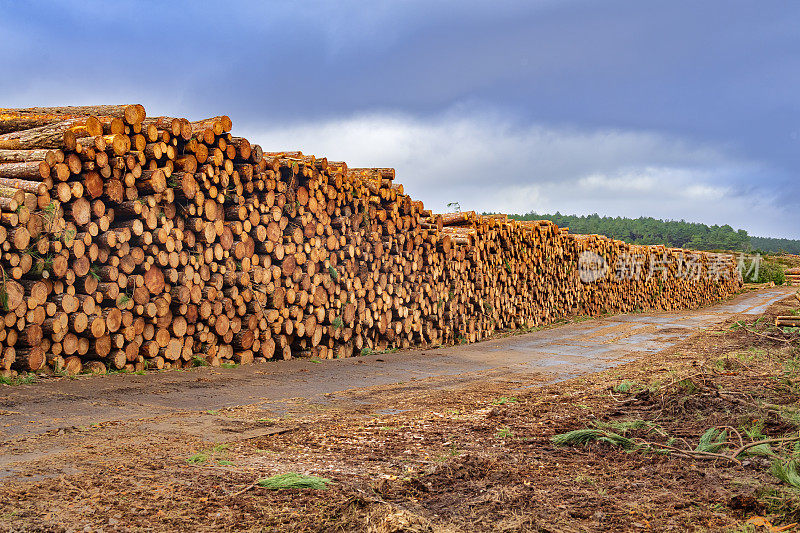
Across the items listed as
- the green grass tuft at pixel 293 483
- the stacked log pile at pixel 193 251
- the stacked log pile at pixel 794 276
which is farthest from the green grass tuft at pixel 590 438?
the stacked log pile at pixel 794 276

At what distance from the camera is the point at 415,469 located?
13.1 feet

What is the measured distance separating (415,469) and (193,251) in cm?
548

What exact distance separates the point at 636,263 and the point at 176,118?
21.2m

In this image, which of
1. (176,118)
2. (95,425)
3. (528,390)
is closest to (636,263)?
(528,390)

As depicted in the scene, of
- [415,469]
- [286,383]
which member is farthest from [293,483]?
[286,383]

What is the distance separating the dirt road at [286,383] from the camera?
5422 mm

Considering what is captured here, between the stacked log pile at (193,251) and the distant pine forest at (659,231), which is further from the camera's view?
the distant pine forest at (659,231)

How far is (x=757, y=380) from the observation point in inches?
255

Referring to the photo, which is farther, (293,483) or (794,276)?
(794,276)

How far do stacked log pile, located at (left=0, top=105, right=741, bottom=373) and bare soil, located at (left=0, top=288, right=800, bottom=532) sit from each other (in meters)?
2.33

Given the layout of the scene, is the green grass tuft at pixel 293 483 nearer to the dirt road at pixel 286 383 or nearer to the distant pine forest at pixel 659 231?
the dirt road at pixel 286 383

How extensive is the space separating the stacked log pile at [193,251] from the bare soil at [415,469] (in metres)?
2.33

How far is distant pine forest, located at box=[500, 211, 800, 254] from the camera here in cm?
5958

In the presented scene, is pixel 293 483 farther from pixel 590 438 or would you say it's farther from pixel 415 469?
pixel 590 438
